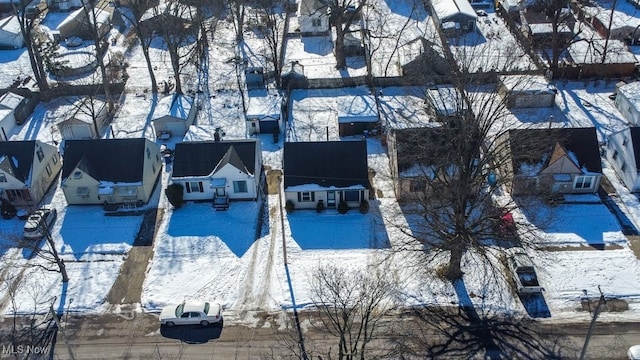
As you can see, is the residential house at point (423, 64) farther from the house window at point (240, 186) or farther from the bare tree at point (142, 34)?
the bare tree at point (142, 34)

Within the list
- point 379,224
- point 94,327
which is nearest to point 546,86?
point 379,224

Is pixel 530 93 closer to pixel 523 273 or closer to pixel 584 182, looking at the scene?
pixel 584 182

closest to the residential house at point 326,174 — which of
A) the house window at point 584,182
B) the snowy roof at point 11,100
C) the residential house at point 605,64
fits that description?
the house window at point 584,182

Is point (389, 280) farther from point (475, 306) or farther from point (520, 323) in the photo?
point (520, 323)

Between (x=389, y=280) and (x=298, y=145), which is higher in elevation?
(x=298, y=145)

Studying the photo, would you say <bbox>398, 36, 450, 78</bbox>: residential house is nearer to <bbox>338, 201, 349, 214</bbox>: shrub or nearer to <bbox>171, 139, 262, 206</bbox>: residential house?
<bbox>338, 201, 349, 214</bbox>: shrub
